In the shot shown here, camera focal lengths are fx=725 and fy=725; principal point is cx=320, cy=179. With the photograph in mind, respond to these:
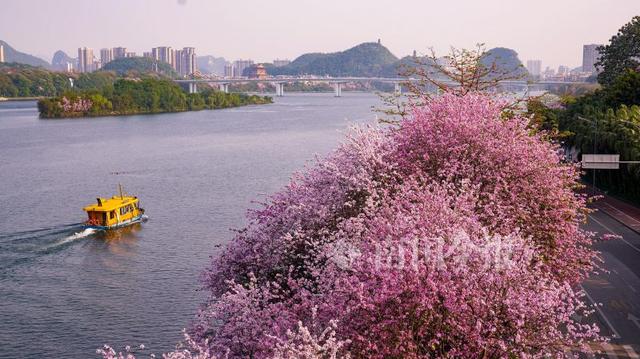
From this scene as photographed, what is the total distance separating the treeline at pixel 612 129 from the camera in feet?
184

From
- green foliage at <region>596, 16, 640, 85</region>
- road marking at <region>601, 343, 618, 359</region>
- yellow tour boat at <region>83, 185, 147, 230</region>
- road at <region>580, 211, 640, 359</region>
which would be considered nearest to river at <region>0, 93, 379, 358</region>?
yellow tour boat at <region>83, 185, 147, 230</region>

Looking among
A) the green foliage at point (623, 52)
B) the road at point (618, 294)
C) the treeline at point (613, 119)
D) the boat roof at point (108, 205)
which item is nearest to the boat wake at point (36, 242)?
the boat roof at point (108, 205)

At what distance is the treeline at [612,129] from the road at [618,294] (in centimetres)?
760

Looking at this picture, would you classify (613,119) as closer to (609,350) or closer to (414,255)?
(609,350)

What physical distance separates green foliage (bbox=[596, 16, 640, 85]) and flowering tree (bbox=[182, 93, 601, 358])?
7018 centimetres

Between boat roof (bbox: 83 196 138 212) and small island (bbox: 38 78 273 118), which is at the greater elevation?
small island (bbox: 38 78 273 118)

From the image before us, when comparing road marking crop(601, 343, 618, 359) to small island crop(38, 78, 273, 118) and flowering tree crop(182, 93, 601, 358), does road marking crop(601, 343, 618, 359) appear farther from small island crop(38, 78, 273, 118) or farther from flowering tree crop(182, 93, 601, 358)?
small island crop(38, 78, 273, 118)

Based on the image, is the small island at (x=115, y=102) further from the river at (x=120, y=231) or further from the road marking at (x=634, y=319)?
the road marking at (x=634, y=319)

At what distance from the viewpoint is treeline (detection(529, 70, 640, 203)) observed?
184 ft

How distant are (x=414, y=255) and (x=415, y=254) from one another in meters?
0.03

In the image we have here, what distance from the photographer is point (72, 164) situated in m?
89.8

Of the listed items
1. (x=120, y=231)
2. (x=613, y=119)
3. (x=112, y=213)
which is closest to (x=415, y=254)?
(x=120, y=231)

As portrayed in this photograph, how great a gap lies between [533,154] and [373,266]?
1004cm

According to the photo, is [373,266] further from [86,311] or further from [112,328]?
[86,311]
